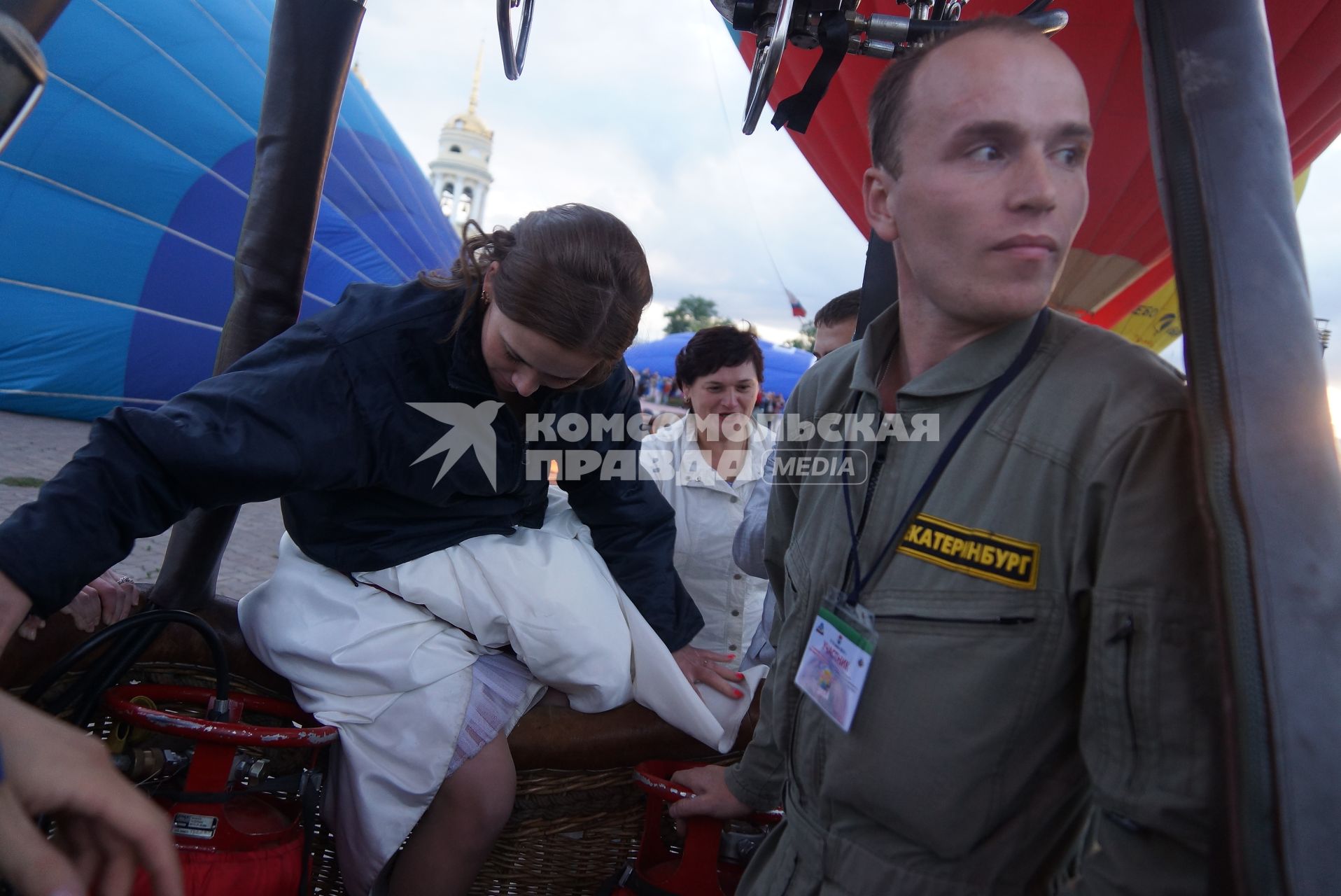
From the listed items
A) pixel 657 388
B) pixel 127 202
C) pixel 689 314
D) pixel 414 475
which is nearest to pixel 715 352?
pixel 414 475

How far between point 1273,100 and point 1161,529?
371 mm

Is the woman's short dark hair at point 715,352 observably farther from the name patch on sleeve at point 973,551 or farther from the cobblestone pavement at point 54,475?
the cobblestone pavement at point 54,475

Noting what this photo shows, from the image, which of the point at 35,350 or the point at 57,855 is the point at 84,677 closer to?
the point at 57,855

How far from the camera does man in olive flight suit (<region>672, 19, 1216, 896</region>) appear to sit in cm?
72

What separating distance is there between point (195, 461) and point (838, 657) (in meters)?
1.05

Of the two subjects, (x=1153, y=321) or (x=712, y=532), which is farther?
(x=1153, y=321)

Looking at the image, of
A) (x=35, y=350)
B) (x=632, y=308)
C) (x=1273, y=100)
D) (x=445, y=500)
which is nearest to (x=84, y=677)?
(x=445, y=500)

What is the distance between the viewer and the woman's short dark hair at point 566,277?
1596 millimetres

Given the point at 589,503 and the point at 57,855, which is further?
the point at 589,503

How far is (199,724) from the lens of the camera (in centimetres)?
138

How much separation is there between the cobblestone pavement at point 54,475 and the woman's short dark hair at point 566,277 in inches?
86.1

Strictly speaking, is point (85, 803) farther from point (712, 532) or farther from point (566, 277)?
point (712, 532)

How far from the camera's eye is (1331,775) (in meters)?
0.56

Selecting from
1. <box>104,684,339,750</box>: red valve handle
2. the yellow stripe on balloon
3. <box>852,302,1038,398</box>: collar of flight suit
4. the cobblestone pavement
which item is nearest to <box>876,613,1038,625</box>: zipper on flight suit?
<box>852,302,1038,398</box>: collar of flight suit
